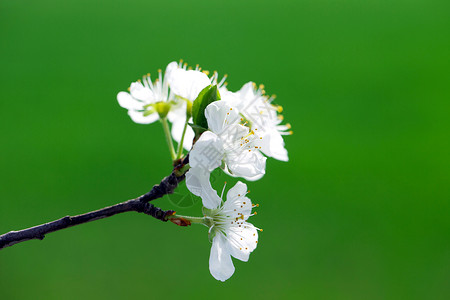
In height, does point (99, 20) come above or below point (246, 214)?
above

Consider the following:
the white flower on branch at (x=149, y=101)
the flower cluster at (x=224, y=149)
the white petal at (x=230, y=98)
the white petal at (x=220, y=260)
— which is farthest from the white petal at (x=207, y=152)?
the white flower on branch at (x=149, y=101)

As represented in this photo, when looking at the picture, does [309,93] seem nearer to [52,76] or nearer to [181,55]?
[181,55]

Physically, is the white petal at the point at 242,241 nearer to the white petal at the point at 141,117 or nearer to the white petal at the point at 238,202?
the white petal at the point at 238,202

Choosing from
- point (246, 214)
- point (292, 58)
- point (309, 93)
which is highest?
point (292, 58)

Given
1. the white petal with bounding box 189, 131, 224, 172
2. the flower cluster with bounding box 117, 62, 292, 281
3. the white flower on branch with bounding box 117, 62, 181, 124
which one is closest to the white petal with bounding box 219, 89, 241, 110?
the flower cluster with bounding box 117, 62, 292, 281

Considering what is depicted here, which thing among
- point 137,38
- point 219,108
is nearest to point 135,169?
point 137,38

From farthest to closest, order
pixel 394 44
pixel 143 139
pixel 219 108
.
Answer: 1. pixel 394 44
2. pixel 143 139
3. pixel 219 108

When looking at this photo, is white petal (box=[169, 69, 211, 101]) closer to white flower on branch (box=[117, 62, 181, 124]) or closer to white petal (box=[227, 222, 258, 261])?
white flower on branch (box=[117, 62, 181, 124])
